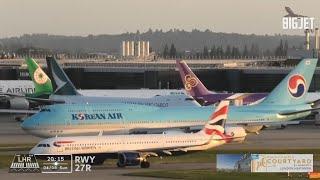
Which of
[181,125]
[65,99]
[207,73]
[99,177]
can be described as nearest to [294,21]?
[207,73]

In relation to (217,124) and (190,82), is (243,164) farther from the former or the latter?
(190,82)

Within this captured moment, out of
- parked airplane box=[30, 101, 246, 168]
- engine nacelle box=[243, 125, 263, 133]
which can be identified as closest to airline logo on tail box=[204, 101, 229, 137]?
parked airplane box=[30, 101, 246, 168]

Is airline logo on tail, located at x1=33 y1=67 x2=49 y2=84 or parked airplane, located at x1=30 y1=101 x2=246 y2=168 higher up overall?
airline logo on tail, located at x1=33 y1=67 x2=49 y2=84

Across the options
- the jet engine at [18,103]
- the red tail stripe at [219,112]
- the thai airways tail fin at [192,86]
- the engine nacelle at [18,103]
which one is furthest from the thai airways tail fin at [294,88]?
the engine nacelle at [18,103]

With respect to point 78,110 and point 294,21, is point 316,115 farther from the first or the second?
point 294,21

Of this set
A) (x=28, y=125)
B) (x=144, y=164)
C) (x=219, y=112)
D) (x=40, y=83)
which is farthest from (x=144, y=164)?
(x=40, y=83)

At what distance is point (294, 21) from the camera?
199 m

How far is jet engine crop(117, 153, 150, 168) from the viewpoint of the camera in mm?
61125

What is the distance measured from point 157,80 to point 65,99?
59570mm

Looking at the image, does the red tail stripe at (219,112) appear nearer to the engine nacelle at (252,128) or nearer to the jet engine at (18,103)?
the engine nacelle at (252,128)

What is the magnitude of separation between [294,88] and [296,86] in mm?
320

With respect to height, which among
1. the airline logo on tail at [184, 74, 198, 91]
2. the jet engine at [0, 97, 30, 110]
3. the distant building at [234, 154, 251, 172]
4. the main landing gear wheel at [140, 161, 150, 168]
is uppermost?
the airline logo on tail at [184, 74, 198, 91]

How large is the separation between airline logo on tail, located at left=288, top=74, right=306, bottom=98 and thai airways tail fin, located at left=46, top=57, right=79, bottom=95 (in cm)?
3326

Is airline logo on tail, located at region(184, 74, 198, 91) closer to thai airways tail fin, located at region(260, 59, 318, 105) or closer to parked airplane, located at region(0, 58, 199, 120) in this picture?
parked airplane, located at region(0, 58, 199, 120)
